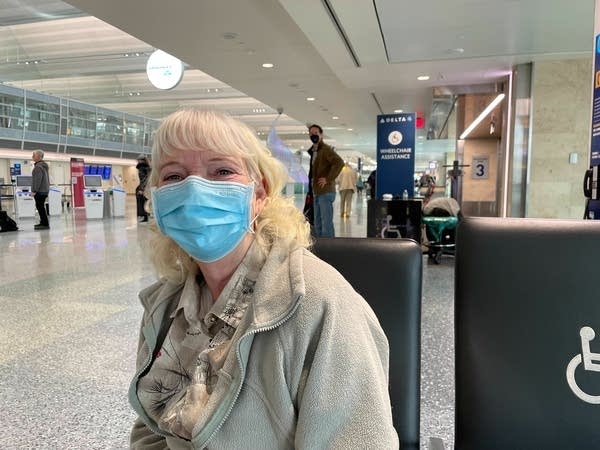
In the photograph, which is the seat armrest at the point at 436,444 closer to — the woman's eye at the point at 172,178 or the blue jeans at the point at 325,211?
the woman's eye at the point at 172,178

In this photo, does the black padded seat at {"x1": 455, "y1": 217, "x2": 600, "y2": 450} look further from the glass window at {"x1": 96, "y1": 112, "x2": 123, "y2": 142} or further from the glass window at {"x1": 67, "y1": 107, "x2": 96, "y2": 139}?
the glass window at {"x1": 96, "y1": 112, "x2": 123, "y2": 142}

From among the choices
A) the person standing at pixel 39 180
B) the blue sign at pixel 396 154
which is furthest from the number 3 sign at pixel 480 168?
the person standing at pixel 39 180

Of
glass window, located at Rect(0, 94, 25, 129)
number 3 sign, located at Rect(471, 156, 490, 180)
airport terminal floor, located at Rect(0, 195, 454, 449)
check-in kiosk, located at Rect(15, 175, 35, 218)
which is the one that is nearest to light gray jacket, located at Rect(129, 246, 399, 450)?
airport terminal floor, located at Rect(0, 195, 454, 449)

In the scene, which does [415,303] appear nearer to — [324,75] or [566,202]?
[566,202]

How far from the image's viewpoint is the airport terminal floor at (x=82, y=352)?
6.26ft

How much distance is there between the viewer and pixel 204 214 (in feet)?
3.02

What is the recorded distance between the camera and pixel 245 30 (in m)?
5.95

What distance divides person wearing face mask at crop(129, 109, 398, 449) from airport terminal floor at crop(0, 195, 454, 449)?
0.32 m

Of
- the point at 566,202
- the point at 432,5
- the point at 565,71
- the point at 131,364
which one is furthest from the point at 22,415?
the point at 565,71

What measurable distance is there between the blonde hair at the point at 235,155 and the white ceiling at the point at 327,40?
614 mm

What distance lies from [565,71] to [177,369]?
7.77 meters

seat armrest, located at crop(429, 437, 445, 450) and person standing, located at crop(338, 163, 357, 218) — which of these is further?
person standing, located at crop(338, 163, 357, 218)

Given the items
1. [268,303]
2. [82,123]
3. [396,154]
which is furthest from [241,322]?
[82,123]

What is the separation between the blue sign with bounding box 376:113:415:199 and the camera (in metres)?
8.03
